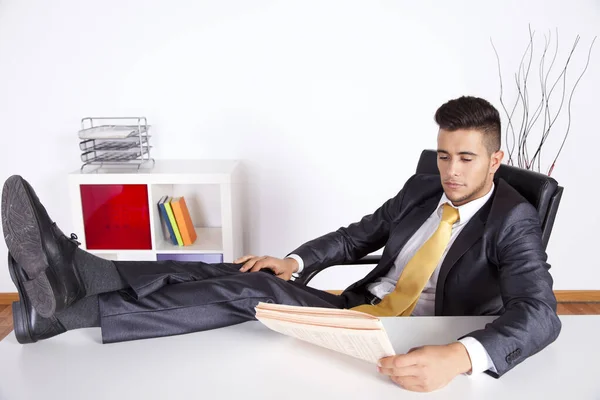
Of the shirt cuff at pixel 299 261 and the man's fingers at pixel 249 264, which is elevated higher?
the man's fingers at pixel 249 264

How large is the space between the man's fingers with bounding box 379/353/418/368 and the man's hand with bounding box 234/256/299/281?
0.70 metres

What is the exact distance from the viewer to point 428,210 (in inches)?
79.6

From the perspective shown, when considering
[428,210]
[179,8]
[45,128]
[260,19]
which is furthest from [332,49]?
[45,128]

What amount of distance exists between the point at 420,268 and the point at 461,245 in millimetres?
169

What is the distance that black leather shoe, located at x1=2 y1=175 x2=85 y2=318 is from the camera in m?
1.33

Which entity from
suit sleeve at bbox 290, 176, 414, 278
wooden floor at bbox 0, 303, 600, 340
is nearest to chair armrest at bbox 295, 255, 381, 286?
suit sleeve at bbox 290, 176, 414, 278

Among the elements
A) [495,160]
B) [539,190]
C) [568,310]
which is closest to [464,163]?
[495,160]

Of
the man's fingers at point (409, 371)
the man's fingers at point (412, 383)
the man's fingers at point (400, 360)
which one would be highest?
the man's fingers at point (400, 360)

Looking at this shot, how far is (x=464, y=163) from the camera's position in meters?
1.75

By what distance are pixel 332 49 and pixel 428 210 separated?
1.43m

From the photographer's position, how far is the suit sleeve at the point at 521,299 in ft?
4.09

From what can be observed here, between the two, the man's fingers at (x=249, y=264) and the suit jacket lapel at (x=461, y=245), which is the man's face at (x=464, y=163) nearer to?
the suit jacket lapel at (x=461, y=245)

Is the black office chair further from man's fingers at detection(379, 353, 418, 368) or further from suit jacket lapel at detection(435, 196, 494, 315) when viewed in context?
man's fingers at detection(379, 353, 418, 368)

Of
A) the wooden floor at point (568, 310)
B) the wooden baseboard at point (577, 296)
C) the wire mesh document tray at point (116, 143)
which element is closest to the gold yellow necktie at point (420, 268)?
the wire mesh document tray at point (116, 143)
